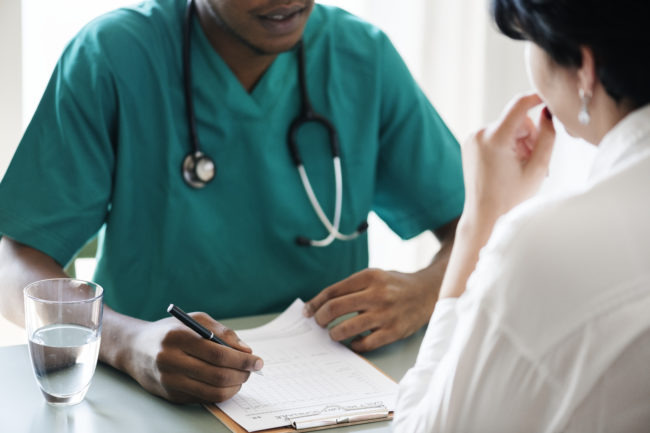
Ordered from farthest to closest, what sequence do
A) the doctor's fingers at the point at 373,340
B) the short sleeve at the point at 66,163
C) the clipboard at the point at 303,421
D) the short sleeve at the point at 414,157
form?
the short sleeve at the point at 414,157 < the short sleeve at the point at 66,163 < the doctor's fingers at the point at 373,340 < the clipboard at the point at 303,421

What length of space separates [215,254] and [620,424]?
A: 0.82m

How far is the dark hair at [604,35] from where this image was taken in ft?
2.25

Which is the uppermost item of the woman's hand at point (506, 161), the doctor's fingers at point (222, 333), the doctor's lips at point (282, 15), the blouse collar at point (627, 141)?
the blouse collar at point (627, 141)

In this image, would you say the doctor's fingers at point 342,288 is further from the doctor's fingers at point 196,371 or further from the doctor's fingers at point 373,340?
the doctor's fingers at point 196,371

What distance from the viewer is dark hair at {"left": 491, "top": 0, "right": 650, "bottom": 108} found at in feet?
2.25

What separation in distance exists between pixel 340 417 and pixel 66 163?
24.8 inches

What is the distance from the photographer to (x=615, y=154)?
74 cm

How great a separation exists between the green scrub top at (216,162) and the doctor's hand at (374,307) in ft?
0.86

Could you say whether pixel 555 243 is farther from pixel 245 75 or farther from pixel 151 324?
pixel 245 75

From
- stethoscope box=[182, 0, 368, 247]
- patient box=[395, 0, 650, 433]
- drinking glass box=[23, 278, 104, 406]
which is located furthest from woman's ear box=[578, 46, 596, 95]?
stethoscope box=[182, 0, 368, 247]

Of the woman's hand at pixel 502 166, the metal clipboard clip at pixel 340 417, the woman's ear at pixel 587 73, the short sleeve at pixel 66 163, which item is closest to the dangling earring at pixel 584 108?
the woman's ear at pixel 587 73

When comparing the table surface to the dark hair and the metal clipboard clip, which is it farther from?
the dark hair

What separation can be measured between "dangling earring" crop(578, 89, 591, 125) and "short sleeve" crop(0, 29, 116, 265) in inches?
31.0

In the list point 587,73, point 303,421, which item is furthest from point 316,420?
point 587,73
